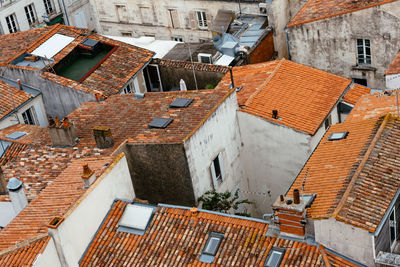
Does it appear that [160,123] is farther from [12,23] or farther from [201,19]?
[12,23]

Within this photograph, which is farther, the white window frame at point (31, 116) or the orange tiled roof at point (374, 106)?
the white window frame at point (31, 116)

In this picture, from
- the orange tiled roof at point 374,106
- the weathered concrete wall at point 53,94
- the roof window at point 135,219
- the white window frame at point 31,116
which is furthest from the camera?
the white window frame at point 31,116

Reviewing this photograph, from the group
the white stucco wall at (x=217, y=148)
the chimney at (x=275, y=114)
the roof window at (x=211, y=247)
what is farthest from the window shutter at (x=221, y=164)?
the roof window at (x=211, y=247)

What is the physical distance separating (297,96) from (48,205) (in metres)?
14.2

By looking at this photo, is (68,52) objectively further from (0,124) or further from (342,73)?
(342,73)

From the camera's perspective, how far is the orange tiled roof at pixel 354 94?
34.5 meters

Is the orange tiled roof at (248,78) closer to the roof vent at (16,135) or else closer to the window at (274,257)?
the roof vent at (16,135)

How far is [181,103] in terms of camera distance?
106 ft

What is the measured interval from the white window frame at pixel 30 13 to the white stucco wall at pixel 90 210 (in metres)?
37.5

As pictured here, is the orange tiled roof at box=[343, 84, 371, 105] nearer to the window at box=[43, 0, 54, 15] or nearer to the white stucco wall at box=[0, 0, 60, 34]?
the white stucco wall at box=[0, 0, 60, 34]

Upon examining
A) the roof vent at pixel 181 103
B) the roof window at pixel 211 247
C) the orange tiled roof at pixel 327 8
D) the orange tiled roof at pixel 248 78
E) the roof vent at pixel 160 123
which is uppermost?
the orange tiled roof at pixel 327 8

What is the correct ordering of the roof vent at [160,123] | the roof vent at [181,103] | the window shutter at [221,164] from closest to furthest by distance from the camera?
the roof vent at [160,123] < the window shutter at [221,164] < the roof vent at [181,103]

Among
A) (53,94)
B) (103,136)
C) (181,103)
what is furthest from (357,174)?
(53,94)

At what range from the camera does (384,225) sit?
2259 centimetres
